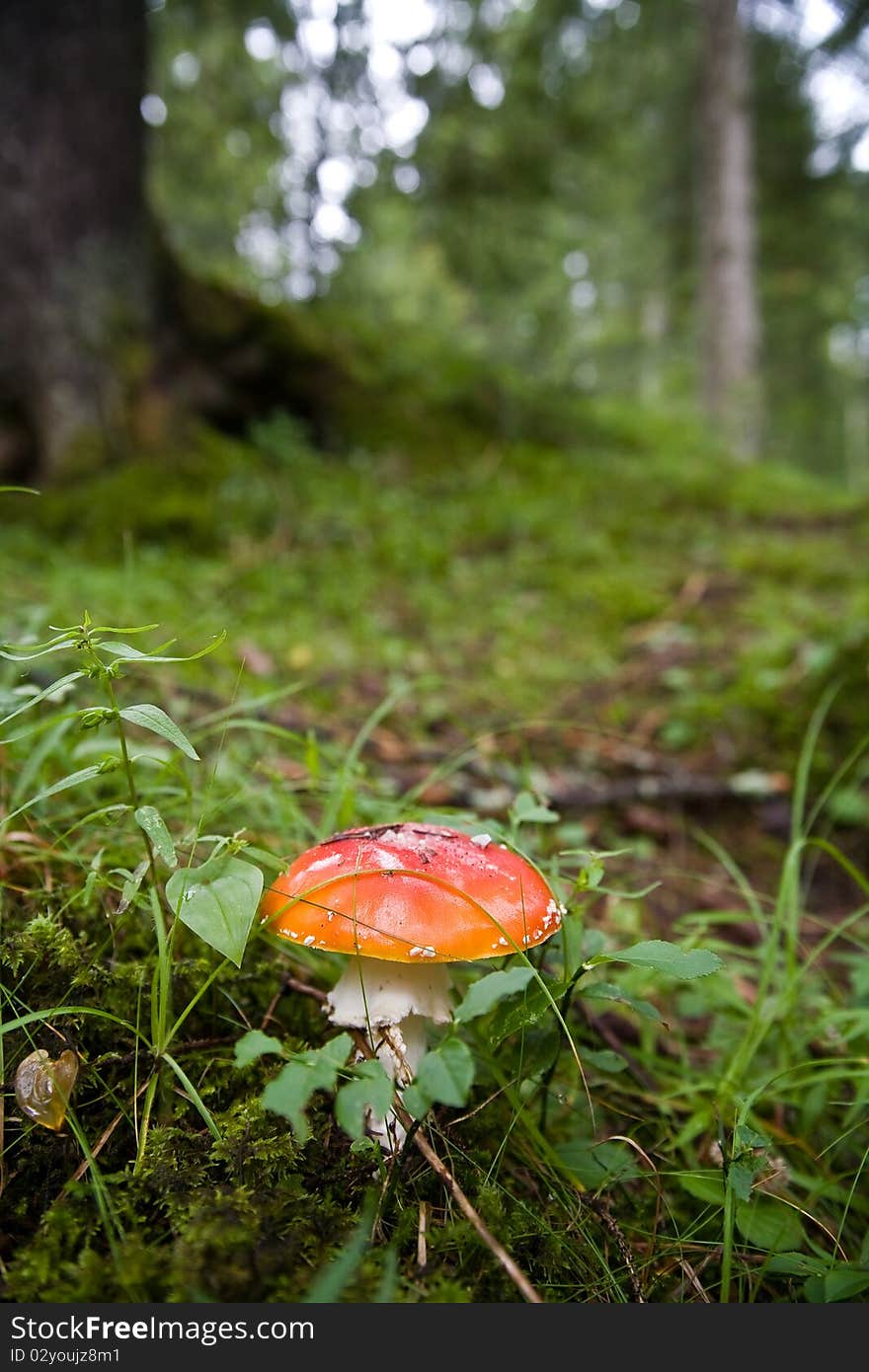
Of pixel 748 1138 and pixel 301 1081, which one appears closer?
pixel 301 1081

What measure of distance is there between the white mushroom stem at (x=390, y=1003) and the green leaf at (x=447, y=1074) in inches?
11.5

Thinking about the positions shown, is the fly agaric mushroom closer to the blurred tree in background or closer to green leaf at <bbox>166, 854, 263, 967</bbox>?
green leaf at <bbox>166, 854, 263, 967</bbox>

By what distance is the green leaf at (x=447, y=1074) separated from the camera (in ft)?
2.91

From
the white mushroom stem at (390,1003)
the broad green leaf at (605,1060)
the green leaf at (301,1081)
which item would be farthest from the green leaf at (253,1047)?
the broad green leaf at (605,1060)

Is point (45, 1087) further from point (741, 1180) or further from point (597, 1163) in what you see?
point (741, 1180)

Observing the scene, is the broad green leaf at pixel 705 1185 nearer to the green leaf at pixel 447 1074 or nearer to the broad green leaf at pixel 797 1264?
the broad green leaf at pixel 797 1264

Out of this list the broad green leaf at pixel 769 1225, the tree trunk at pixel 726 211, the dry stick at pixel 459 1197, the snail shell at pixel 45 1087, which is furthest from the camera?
the tree trunk at pixel 726 211

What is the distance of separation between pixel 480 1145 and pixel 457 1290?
1.09ft

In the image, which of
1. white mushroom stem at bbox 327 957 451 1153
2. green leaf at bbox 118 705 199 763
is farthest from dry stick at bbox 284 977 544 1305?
green leaf at bbox 118 705 199 763

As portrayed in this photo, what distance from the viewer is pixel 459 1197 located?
3.54 feet

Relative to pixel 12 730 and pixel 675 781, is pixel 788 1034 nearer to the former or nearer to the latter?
pixel 675 781

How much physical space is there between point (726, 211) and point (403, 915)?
10613 millimetres

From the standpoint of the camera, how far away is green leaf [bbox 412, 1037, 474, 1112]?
34.9 inches

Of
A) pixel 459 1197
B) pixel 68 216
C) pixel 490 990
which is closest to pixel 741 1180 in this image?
pixel 459 1197
